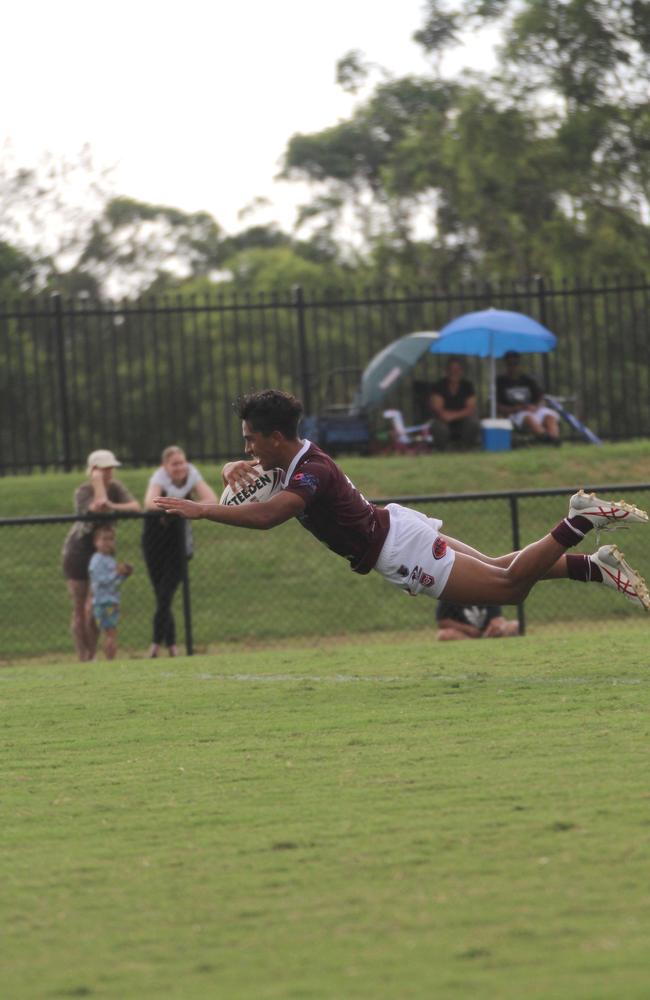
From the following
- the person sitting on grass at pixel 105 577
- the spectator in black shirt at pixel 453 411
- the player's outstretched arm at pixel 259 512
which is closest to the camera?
the player's outstretched arm at pixel 259 512

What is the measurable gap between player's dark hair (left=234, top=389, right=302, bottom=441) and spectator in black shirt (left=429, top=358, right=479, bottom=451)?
1165 cm

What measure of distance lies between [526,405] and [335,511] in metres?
12.4

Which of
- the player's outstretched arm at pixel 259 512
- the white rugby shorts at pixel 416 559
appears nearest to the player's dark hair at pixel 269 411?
the player's outstretched arm at pixel 259 512

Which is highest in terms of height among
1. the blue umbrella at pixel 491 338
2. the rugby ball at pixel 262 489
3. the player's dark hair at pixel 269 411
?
the blue umbrella at pixel 491 338

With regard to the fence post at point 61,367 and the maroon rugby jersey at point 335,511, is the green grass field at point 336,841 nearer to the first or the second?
the maroon rugby jersey at point 335,511

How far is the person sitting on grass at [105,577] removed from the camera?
44.6 ft

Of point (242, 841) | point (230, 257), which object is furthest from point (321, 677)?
point (230, 257)

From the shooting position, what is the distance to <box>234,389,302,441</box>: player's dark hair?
8.31 metres

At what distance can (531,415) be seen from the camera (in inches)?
806

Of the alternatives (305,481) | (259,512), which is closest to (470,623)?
(305,481)

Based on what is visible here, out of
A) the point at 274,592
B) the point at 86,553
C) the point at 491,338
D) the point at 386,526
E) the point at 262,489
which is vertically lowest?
the point at 274,592

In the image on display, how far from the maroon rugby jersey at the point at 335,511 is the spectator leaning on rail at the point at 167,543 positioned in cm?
539

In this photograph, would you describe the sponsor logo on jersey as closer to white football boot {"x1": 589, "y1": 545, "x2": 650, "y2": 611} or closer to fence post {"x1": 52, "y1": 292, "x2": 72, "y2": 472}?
white football boot {"x1": 589, "y1": 545, "x2": 650, "y2": 611}

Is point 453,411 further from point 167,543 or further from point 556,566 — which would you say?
point 556,566
